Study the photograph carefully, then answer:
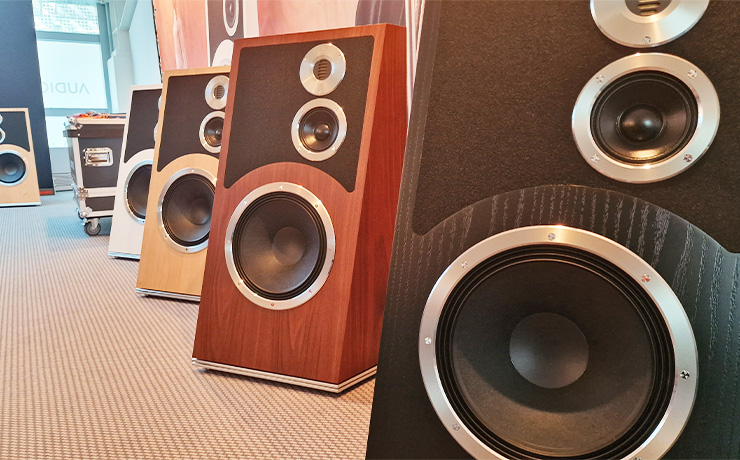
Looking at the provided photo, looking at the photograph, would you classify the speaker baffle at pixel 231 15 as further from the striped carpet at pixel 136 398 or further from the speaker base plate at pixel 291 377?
the speaker base plate at pixel 291 377

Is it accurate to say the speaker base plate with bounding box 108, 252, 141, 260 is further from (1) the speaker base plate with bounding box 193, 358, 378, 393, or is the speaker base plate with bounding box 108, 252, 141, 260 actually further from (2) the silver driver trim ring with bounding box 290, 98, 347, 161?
(2) the silver driver trim ring with bounding box 290, 98, 347, 161

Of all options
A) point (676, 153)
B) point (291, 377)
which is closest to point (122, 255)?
point (291, 377)

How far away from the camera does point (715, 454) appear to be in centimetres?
46

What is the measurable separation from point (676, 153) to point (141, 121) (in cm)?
187

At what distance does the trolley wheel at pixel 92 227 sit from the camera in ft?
8.89

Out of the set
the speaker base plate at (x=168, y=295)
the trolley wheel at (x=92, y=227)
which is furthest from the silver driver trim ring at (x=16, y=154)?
the speaker base plate at (x=168, y=295)

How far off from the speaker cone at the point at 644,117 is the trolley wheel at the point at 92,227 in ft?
8.94

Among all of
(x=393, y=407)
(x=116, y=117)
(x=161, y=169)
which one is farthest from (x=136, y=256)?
(x=393, y=407)

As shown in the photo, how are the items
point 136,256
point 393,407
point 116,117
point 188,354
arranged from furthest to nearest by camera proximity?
point 116,117 → point 136,256 → point 188,354 → point 393,407

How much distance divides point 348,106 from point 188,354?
67cm

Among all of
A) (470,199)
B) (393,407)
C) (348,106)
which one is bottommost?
(393,407)

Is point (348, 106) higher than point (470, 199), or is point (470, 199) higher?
point (348, 106)

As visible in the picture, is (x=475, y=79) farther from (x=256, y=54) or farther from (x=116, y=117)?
(x=116, y=117)

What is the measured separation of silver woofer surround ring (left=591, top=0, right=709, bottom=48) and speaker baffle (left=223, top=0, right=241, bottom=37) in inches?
75.4
